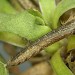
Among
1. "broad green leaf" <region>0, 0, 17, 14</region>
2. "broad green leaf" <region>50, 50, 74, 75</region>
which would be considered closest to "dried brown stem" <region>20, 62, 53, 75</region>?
"broad green leaf" <region>0, 0, 17, 14</region>

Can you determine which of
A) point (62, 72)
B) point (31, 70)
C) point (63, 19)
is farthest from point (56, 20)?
point (31, 70)

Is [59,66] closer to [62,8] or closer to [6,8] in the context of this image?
[62,8]

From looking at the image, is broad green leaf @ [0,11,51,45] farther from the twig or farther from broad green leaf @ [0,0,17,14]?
broad green leaf @ [0,0,17,14]

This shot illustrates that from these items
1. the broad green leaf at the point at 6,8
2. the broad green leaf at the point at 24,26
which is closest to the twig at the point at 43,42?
the broad green leaf at the point at 24,26

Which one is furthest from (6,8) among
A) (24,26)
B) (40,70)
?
(24,26)

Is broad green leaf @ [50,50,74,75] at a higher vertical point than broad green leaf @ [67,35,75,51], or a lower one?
lower

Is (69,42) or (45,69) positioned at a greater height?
(45,69)

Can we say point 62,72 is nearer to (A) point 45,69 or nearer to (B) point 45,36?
(B) point 45,36
